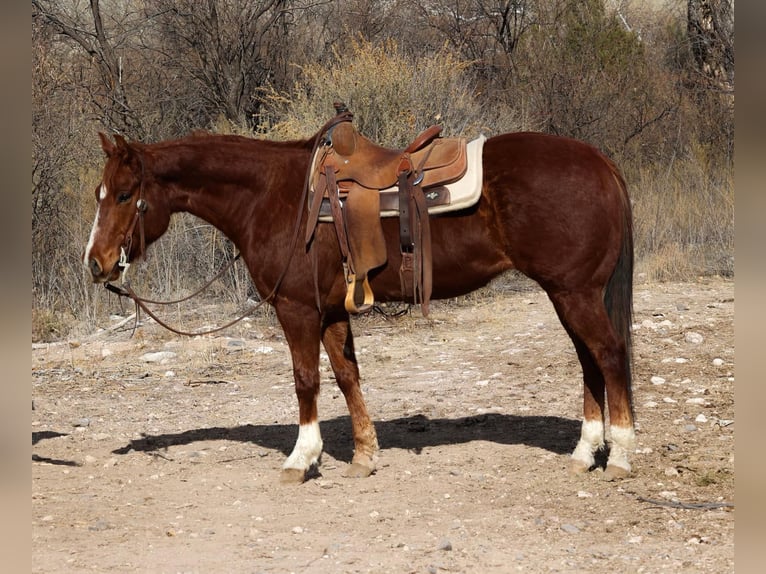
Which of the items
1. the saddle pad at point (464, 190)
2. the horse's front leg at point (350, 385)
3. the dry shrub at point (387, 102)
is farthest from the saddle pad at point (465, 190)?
the dry shrub at point (387, 102)

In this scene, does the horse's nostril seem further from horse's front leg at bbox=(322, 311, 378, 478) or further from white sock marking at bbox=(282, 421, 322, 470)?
white sock marking at bbox=(282, 421, 322, 470)

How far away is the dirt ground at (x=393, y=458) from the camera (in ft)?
15.1

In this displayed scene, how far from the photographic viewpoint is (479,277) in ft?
18.5

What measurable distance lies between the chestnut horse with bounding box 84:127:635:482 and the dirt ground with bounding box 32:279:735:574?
0.47 metres

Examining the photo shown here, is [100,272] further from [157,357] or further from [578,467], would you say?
[157,357]

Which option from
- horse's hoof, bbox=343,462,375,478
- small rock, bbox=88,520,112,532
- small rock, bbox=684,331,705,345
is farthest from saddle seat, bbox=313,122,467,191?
small rock, bbox=684,331,705,345

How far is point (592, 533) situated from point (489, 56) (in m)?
16.7

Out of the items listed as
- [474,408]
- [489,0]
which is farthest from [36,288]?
[489,0]

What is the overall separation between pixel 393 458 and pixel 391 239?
1552 mm

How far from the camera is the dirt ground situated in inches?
181

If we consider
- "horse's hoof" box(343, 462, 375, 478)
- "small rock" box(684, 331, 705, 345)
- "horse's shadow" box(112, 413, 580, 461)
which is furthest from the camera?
"small rock" box(684, 331, 705, 345)

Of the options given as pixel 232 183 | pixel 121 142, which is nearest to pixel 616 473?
pixel 232 183

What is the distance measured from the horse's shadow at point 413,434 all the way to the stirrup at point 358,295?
4.25ft

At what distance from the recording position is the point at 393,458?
620cm
